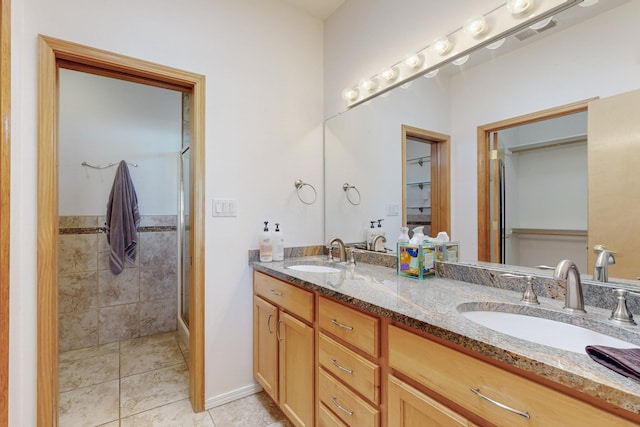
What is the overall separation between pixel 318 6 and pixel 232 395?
2686 mm

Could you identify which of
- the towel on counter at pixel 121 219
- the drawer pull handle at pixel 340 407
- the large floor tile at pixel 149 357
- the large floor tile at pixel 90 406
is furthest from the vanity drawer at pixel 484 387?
the towel on counter at pixel 121 219

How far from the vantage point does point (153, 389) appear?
1962 millimetres

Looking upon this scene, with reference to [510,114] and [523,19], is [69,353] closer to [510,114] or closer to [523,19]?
[510,114]

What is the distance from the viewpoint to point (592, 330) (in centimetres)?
82

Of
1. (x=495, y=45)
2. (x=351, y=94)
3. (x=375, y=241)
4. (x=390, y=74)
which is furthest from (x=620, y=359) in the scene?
(x=351, y=94)

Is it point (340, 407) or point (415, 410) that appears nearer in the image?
point (415, 410)

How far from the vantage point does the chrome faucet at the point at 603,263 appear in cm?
100

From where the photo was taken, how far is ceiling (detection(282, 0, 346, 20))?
2102mm

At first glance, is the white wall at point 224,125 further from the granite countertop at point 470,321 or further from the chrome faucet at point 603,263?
the chrome faucet at point 603,263

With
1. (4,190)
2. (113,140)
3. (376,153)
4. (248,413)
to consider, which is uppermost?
(113,140)

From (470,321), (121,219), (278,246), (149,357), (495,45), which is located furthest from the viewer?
(121,219)

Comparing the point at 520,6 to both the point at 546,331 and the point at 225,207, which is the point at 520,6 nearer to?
the point at 546,331

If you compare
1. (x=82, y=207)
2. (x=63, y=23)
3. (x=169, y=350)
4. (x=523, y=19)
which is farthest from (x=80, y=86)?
(x=523, y=19)

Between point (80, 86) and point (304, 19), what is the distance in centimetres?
200
